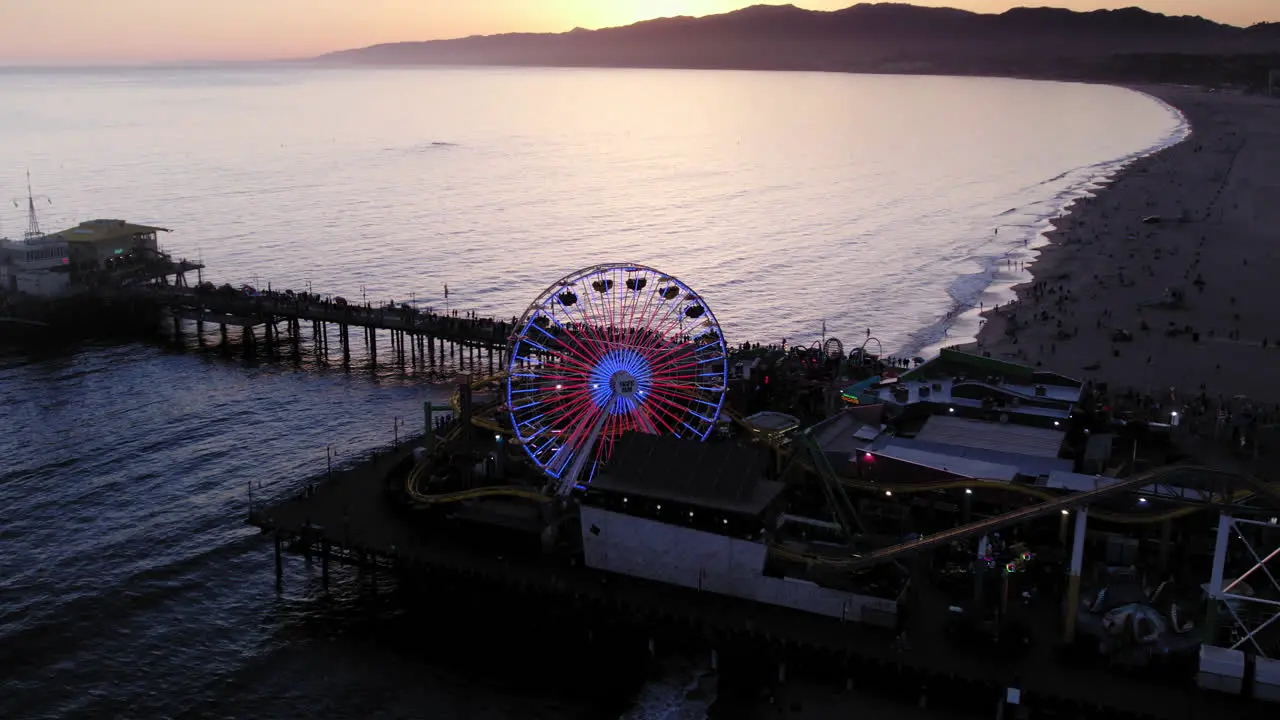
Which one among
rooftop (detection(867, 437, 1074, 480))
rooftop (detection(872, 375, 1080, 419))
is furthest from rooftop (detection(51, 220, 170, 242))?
rooftop (detection(867, 437, 1074, 480))

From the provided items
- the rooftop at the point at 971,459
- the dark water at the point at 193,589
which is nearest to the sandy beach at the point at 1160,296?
the rooftop at the point at 971,459

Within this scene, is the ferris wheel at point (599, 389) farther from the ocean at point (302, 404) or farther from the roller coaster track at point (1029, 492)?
the ocean at point (302, 404)

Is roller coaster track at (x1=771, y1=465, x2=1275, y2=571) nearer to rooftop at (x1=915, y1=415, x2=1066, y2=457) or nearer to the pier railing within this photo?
rooftop at (x1=915, y1=415, x2=1066, y2=457)

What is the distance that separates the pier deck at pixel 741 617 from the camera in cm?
4012

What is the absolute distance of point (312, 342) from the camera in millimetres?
98375

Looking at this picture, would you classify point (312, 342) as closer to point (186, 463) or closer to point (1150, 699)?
point (186, 463)

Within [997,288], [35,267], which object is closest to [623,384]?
[997,288]

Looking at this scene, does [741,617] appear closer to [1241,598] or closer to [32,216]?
[1241,598]

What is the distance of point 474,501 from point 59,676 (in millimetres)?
18954

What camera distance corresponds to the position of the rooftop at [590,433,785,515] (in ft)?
157

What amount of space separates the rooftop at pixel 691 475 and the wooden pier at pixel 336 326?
1473 inches

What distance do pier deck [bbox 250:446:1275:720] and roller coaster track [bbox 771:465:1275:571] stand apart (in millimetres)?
2345

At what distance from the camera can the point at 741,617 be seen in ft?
150

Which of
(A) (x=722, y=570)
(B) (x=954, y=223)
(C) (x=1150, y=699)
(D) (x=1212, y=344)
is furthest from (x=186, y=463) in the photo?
Answer: (B) (x=954, y=223)
